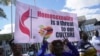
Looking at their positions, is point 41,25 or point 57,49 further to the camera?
point 41,25

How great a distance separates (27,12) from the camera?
692cm

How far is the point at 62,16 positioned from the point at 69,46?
3.91 ft

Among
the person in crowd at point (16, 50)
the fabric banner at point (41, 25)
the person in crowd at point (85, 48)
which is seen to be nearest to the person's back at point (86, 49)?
the person in crowd at point (85, 48)

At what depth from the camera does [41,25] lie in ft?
23.6

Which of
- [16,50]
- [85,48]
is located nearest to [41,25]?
[16,50]

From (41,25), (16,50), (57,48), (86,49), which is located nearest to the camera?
(57,48)

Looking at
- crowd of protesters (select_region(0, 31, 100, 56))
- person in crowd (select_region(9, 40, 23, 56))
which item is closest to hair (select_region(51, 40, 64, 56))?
crowd of protesters (select_region(0, 31, 100, 56))

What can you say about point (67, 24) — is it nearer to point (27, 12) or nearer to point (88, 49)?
point (88, 49)

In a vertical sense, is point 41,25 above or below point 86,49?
above

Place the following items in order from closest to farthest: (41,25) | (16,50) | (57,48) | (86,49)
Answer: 1. (57,48)
2. (16,50)
3. (41,25)
4. (86,49)

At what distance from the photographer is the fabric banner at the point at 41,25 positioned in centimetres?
675

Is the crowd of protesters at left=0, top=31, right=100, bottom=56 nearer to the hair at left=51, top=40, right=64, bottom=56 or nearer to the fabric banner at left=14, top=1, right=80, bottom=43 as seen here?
the hair at left=51, top=40, right=64, bottom=56

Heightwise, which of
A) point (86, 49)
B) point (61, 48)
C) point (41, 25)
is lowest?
point (86, 49)

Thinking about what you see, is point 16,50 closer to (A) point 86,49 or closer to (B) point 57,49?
(B) point 57,49
